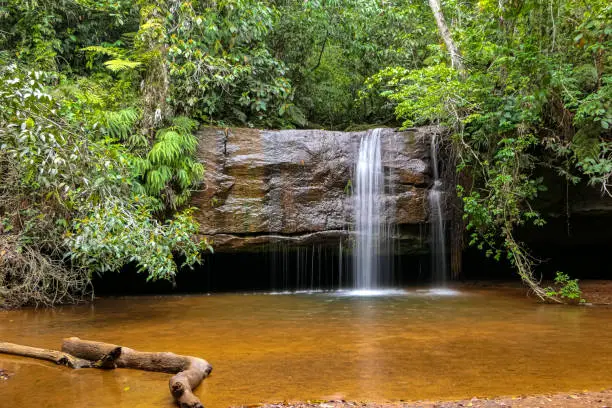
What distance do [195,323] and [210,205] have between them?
3.96m

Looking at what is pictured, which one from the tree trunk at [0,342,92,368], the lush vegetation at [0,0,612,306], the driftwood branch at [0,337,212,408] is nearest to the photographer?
the driftwood branch at [0,337,212,408]

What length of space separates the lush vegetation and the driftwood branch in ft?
5.03

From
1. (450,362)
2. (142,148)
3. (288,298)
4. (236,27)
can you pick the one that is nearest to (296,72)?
(236,27)

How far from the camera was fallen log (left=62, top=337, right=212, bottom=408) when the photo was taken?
406cm

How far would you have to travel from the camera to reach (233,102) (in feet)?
45.7

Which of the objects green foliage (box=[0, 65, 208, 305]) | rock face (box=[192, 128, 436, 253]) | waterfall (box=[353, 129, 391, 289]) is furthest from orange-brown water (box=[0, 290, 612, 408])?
waterfall (box=[353, 129, 391, 289])

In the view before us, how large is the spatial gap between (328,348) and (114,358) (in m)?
A: 2.24

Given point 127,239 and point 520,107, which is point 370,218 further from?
point 127,239

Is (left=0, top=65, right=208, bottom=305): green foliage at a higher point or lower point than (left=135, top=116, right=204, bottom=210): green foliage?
lower

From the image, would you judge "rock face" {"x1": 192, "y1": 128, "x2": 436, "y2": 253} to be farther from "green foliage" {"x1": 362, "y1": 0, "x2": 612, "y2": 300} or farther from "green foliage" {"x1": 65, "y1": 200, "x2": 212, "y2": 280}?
"green foliage" {"x1": 65, "y1": 200, "x2": 212, "y2": 280}

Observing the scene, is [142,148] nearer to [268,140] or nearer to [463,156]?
[268,140]

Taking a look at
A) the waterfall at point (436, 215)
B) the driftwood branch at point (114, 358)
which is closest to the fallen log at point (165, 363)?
the driftwood branch at point (114, 358)

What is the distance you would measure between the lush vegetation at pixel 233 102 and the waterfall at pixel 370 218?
1144mm

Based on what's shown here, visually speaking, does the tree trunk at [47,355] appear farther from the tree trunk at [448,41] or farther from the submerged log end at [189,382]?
the tree trunk at [448,41]
